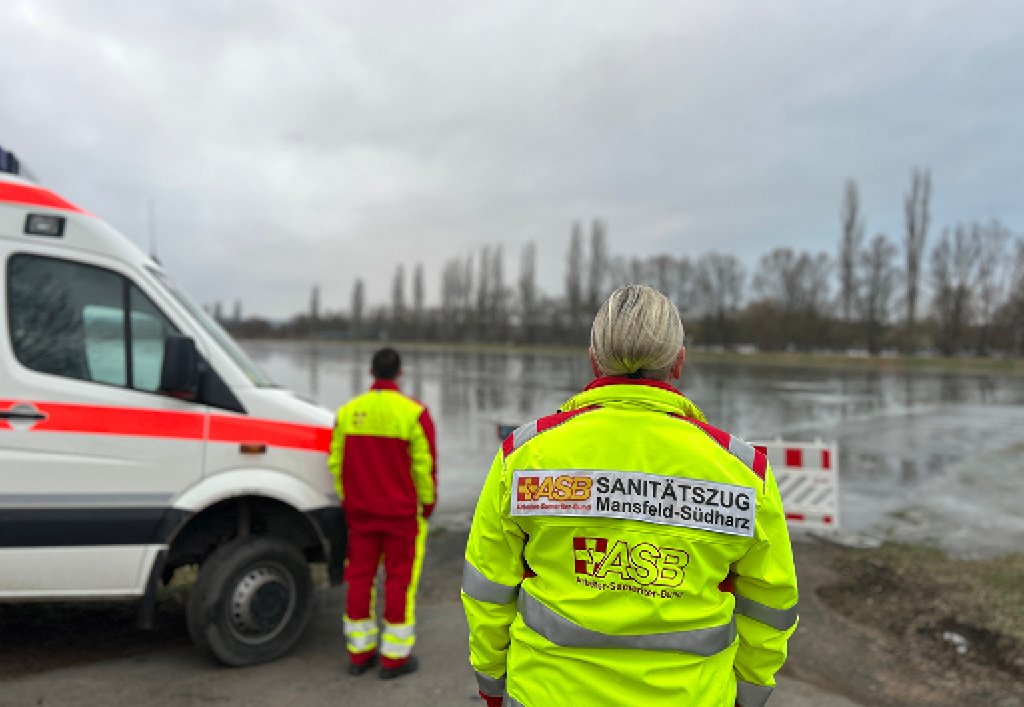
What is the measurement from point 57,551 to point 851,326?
58424 millimetres

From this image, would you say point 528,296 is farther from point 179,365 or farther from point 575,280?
point 179,365

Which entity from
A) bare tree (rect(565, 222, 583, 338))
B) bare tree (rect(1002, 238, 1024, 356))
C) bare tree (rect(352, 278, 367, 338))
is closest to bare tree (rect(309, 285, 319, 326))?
bare tree (rect(352, 278, 367, 338))

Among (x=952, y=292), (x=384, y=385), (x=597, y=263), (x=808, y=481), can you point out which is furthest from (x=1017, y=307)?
(x=384, y=385)

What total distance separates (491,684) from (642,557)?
0.63 meters

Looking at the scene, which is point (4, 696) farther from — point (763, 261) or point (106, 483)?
point (763, 261)

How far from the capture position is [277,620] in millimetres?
3934

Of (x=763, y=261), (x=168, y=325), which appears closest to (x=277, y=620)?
(x=168, y=325)

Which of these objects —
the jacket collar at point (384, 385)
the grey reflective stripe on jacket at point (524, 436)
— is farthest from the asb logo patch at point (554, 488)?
the jacket collar at point (384, 385)

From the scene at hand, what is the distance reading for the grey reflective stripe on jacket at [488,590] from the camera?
5.71 feet

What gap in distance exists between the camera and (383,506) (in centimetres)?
375

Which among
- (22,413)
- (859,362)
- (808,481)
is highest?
(22,413)

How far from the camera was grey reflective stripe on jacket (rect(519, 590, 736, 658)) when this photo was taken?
1.54m

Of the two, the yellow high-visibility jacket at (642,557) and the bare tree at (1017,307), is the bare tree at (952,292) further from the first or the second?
the yellow high-visibility jacket at (642,557)

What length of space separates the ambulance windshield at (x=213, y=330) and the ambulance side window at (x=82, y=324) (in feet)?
0.66
